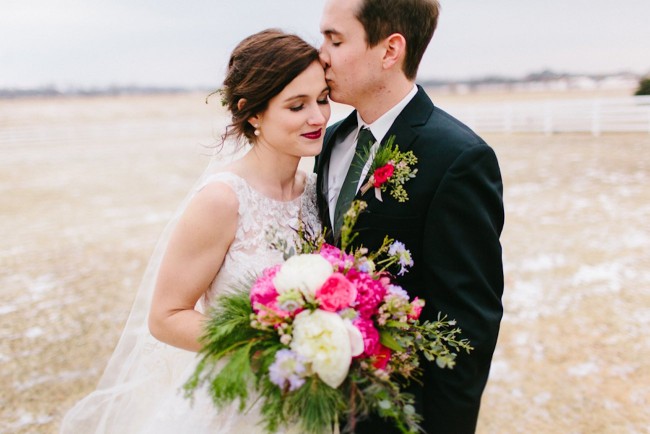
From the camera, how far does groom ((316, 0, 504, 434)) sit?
206cm

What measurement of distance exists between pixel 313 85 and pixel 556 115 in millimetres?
21589

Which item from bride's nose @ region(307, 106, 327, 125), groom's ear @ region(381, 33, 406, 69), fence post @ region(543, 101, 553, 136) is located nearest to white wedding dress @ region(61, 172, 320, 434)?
bride's nose @ region(307, 106, 327, 125)

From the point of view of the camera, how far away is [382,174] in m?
2.12

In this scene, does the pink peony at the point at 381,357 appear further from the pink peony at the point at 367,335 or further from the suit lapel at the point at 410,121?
the suit lapel at the point at 410,121

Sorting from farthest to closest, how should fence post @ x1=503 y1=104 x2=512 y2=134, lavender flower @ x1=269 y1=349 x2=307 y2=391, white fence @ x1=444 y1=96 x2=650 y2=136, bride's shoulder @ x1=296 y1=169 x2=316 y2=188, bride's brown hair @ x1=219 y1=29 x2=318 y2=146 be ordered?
fence post @ x1=503 y1=104 x2=512 y2=134, white fence @ x1=444 y1=96 x2=650 y2=136, bride's shoulder @ x1=296 y1=169 x2=316 y2=188, bride's brown hair @ x1=219 y1=29 x2=318 y2=146, lavender flower @ x1=269 y1=349 x2=307 y2=391

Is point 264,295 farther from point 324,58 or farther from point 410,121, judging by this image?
point 324,58

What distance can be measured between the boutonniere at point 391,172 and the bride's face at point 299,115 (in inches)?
12.7

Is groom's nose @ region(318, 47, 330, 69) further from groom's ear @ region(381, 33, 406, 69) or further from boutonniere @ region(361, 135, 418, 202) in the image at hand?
boutonniere @ region(361, 135, 418, 202)

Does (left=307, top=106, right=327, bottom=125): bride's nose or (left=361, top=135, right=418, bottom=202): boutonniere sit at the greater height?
(left=307, top=106, right=327, bottom=125): bride's nose

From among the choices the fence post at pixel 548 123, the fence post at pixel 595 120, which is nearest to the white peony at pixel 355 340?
the fence post at pixel 595 120

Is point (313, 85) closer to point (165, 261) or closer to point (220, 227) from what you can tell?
point (220, 227)

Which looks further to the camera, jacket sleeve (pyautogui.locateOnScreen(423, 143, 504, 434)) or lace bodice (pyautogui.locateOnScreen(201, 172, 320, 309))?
lace bodice (pyautogui.locateOnScreen(201, 172, 320, 309))

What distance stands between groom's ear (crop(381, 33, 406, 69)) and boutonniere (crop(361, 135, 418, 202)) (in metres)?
0.38

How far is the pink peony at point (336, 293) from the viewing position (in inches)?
63.2
